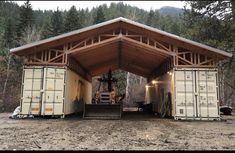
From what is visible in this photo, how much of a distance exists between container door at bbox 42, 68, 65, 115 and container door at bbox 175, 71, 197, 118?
22.5 ft

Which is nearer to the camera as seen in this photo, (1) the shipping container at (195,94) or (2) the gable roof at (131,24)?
(2) the gable roof at (131,24)

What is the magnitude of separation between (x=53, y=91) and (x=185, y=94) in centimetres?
782

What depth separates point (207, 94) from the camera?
15.9m

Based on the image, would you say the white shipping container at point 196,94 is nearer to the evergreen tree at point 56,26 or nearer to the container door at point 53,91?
the container door at point 53,91

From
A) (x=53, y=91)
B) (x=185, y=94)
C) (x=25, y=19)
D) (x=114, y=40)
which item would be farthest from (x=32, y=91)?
(x=25, y=19)

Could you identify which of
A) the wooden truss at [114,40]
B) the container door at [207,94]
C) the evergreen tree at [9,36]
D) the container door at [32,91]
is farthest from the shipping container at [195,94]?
the evergreen tree at [9,36]

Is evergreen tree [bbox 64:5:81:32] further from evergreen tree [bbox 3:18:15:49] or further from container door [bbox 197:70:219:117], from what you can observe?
container door [bbox 197:70:219:117]

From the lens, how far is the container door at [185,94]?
15812 millimetres

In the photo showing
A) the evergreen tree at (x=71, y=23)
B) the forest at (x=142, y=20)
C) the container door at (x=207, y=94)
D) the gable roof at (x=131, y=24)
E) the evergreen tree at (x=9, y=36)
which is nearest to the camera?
the gable roof at (x=131, y=24)

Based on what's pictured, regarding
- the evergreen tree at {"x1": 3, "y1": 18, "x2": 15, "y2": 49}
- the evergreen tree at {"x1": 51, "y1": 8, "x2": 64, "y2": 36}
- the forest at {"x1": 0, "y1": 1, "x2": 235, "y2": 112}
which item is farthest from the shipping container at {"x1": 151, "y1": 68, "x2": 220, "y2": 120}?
the evergreen tree at {"x1": 51, "y1": 8, "x2": 64, "y2": 36}

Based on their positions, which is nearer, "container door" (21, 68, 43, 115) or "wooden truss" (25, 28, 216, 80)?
"container door" (21, 68, 43, 115)

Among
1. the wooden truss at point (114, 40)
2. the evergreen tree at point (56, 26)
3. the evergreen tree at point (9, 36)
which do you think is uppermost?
the evergreen tree at point (56, 26)

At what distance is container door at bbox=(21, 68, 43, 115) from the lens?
1576cm

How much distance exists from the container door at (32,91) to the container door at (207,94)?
30.9 feet
